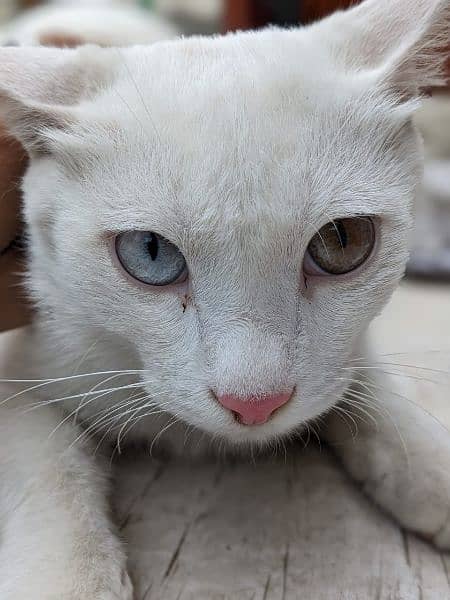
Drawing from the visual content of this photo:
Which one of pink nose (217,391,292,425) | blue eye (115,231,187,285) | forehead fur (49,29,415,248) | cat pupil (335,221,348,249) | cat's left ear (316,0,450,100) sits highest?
cat's left ear (316,0,450,100)

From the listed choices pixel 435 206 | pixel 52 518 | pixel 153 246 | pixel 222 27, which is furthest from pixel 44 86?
pixel 222 27

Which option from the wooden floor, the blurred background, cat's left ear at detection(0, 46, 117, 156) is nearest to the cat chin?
the wooden floor

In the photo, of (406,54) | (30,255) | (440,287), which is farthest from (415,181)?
(440,287)

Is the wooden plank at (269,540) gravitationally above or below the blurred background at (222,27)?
below

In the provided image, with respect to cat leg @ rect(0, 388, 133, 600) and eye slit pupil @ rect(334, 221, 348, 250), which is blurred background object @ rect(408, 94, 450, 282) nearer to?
eye slit pupil @ rect(334, 221, 348, 250)

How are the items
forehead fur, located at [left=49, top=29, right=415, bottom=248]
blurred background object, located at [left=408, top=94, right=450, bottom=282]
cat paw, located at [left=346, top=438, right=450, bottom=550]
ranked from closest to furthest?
forehead fur, located at [left=49, top=29, right=415, bottom=248] < cat paw, located at [left=346, top=438, right=450, bottom=550] < blurred background object, located at [left=408, top=94, right=450, bottom=282]

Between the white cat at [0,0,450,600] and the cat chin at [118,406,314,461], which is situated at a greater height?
the white cat at [0,0,450,600]

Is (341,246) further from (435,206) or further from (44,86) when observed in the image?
(435,206)

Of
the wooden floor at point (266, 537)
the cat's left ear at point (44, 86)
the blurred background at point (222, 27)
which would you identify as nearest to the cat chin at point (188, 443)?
the wooden floor at point (266, 537)

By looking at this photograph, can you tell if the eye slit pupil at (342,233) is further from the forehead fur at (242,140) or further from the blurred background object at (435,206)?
the blurred background object at (435,206)
